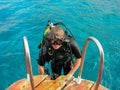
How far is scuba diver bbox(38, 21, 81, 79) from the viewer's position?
13.5ft

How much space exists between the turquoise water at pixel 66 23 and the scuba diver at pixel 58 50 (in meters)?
2.67

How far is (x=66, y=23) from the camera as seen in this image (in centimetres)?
1118

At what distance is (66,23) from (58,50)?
6.51 metres

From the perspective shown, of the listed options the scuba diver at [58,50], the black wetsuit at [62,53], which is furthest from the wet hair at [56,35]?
the black wetsuit at [62,53]

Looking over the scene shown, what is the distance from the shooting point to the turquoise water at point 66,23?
7770 millimetres

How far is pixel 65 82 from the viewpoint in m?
3.74

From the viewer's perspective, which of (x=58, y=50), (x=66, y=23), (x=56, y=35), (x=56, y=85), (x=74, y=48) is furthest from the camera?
(x=66, y=23)

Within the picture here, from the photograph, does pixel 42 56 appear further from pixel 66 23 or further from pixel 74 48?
pixel 66 23

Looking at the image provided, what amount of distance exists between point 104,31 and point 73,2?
3.92 meters

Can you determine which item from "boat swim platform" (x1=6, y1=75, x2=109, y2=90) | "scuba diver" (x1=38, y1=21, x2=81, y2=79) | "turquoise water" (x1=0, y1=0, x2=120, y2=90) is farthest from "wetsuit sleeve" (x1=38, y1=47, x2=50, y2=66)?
"turquoise water" (x1=0, y1=0, x2=120, y2=90)

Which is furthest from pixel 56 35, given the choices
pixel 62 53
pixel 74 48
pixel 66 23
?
pixel 66 23

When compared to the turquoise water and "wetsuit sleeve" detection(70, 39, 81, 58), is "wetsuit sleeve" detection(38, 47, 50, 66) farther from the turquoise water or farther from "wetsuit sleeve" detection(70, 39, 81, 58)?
the turquoise water

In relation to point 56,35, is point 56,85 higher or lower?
lower

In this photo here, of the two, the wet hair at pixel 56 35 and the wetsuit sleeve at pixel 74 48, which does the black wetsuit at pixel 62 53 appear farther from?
the wet hair at pixel 56 35
